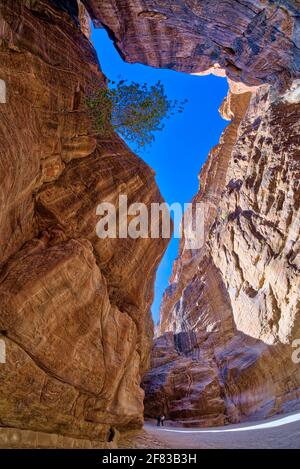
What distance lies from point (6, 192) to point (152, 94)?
9225 mm

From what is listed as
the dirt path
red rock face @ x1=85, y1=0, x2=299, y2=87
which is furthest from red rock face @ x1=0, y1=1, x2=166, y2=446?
red rock face @ x1=85, y1=0, x2=299, y2=87

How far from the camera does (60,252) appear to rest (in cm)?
1177

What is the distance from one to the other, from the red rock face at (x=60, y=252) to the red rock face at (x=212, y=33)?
557 centimetres

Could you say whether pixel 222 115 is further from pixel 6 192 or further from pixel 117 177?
pixel 6 192

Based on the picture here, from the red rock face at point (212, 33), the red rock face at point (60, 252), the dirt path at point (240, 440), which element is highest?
the red rock face at point (212, 33)

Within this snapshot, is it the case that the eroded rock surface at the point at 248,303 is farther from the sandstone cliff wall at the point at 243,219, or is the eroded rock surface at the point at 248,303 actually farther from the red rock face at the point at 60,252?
the red rock face at the point at 60,252

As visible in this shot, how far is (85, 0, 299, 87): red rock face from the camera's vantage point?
19844mm

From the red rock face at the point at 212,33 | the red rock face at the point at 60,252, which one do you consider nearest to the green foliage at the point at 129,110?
the red rock face at the point at 60,252

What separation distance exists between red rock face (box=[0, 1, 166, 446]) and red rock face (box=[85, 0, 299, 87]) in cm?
557

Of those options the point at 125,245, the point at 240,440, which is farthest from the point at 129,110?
the point at 240,440

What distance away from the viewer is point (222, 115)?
4244cm

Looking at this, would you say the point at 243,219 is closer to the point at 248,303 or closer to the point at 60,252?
the point at 248,303

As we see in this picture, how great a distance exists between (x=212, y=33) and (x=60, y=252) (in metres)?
19.6

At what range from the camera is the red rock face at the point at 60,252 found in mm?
9867
